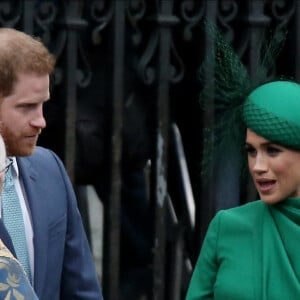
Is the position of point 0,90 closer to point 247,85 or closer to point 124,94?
point 247,85

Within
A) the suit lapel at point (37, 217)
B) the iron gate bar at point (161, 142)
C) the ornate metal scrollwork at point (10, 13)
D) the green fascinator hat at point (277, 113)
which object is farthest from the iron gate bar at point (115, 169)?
the green fascinator hat at point (277, 113)

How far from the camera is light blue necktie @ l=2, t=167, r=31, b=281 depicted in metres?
5.02

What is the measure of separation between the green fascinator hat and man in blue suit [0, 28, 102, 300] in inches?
26.4

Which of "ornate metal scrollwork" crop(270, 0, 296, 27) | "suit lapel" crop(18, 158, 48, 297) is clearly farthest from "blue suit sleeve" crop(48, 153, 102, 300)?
"ornate metal scrollwork" crop(270, 0, 296, 27)

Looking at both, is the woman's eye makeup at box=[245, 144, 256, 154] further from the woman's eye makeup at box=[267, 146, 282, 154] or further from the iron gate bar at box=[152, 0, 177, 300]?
the iron gate bar at box=[152, 0, 177, 300]

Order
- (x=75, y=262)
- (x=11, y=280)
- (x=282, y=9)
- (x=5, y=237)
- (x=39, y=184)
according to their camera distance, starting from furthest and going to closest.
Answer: (x=282, y=9) → (x=75, y=262) → (x=39, y=184) → (x=5, y=237) → (x=11, y=280)

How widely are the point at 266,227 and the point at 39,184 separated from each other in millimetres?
830

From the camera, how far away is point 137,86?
6359 mm

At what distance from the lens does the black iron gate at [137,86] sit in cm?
611

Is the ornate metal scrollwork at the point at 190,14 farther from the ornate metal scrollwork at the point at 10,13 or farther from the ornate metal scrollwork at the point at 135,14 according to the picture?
the ornate metal scrollwork at the point at 10,13

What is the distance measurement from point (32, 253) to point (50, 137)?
49.8 inches

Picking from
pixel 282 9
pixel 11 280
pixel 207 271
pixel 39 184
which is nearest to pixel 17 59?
pixel 39 184

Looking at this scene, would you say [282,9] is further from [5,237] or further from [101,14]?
[5,237]

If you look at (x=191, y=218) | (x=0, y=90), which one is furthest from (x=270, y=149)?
(x=191, y=218)
